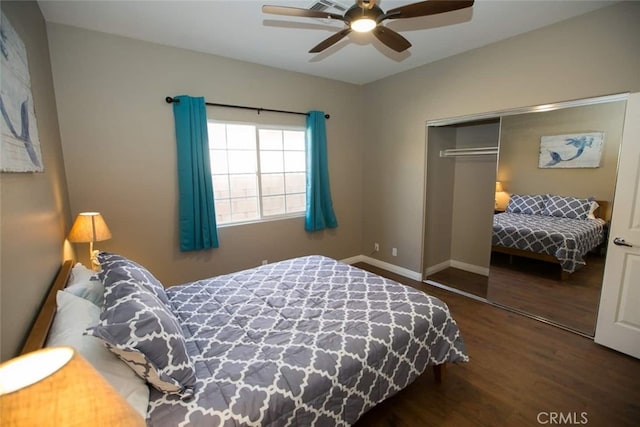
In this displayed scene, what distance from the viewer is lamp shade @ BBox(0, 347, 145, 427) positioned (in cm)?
51

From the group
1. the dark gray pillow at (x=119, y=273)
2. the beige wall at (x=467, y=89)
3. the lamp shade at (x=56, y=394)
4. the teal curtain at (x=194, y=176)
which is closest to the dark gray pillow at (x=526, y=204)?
the beige wall at (x=467, y=89)

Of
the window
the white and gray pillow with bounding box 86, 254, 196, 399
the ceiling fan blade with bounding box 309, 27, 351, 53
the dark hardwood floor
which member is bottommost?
the dark hardwood floor

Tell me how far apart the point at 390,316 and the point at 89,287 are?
177 centimetres

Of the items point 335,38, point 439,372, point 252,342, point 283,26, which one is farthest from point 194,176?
point 439,372

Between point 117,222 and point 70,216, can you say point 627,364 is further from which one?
point 70,216

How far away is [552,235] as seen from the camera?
2891 mm

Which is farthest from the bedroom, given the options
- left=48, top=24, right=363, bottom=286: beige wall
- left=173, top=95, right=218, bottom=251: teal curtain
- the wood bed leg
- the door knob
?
the wood bed leg

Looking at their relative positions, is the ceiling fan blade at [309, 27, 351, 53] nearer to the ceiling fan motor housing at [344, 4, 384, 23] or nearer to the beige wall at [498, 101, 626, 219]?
the ceiling fan motor housing at [344, 4, 384, 23]

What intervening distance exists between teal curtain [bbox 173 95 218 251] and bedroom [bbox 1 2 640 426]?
0.42 ft

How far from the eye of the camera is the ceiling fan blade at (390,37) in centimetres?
194

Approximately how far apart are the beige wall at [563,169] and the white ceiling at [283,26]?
804mm

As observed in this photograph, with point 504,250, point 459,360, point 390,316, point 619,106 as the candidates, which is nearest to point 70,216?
point 390,316

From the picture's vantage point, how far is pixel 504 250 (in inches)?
125

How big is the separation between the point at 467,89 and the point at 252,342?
326cm
